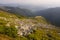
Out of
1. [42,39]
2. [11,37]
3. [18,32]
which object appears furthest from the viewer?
[42,39]

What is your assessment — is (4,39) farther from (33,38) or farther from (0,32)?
(33,38)

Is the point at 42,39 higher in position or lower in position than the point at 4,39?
lower

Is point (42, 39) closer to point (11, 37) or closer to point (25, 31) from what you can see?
point (25, 31)

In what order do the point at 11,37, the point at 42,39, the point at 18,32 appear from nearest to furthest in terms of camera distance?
the point at 11,37, the point at 18,32, the point at 42,39

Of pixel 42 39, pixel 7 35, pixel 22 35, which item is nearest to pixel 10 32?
pixel 7 35

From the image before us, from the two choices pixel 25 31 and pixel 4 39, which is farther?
pixel 25 31

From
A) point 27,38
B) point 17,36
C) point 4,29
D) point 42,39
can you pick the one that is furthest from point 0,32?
point 42,39

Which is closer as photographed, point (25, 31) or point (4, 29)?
point (4, 29)

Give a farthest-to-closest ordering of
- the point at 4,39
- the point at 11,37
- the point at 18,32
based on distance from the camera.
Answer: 1. the point at 18,32
2. the point at 11,37
3. the point at 4,39

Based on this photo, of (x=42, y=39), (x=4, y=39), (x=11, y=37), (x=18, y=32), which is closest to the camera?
(x=4, y=39)
